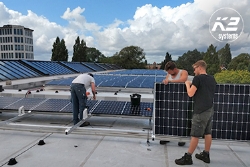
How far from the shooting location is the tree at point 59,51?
56759mm

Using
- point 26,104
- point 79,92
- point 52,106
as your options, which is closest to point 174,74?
point 79,92

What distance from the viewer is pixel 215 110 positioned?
4.92m

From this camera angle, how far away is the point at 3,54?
104312 millimetres

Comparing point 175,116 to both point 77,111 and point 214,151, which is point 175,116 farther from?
point 77,111

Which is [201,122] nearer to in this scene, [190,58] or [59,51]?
[59,51]

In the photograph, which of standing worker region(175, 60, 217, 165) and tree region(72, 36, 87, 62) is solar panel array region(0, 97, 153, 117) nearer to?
standing worker region(175, 60, 217, 165)

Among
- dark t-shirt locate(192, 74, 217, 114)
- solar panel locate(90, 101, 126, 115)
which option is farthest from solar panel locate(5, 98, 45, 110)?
dark t-shirt locate(192, 74, 217, 114)

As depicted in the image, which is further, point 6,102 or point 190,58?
point 190,58

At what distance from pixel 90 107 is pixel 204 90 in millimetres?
4182

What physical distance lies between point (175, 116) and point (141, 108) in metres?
2.04

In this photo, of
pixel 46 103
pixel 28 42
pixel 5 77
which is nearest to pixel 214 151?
pixel 46 103

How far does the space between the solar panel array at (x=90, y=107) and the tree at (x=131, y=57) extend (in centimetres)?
6997

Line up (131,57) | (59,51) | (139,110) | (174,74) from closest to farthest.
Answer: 1. (174,74)
2. (139,110)
3. (59,51)
4. (131,57)

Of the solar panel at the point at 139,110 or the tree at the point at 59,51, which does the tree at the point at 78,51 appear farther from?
the solar panel at the point at 139,110
